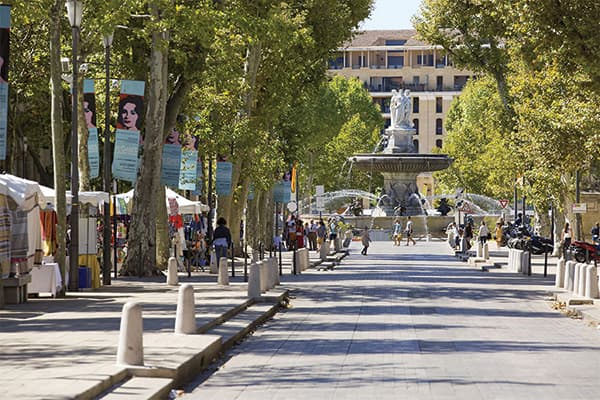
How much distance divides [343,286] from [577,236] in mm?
22977

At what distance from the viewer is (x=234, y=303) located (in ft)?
86.5

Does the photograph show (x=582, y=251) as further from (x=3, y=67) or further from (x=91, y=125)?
(x=3, y=67)

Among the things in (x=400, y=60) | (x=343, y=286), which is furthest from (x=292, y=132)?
(x=400, y=60)

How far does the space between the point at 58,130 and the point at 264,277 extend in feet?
17.9

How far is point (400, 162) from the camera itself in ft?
313

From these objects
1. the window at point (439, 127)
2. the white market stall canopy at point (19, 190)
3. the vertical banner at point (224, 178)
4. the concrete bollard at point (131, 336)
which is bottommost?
the concrete bollard at point (131, 336)

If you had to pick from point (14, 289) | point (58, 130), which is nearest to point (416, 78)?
point (58, 130)

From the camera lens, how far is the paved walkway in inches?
565

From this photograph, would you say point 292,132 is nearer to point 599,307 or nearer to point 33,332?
point 599,307

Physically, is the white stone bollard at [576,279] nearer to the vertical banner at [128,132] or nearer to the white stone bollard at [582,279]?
the white stone bollard at [582,279]

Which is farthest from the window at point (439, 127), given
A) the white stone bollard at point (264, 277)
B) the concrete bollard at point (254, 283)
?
the concrete bollard at point (254, 283)

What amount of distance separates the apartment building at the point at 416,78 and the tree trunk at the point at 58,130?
158378mm

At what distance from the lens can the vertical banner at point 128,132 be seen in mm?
36906

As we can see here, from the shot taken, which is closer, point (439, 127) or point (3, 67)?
point (3, 67)
